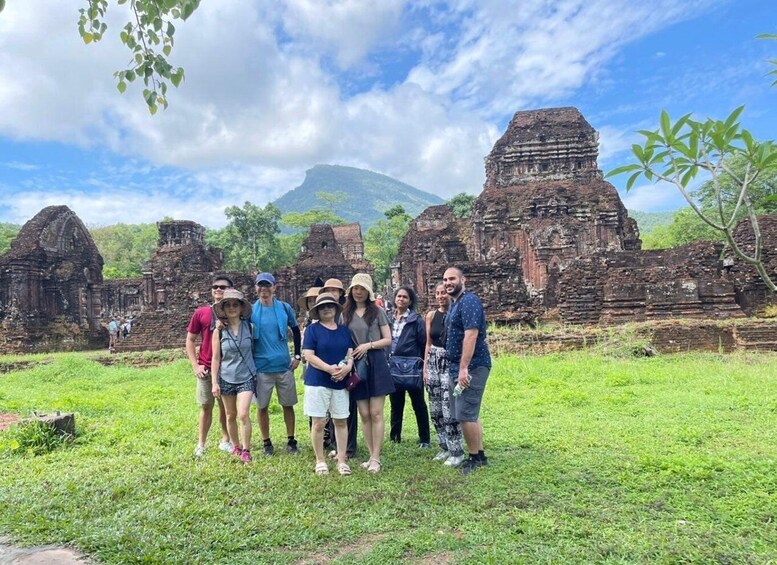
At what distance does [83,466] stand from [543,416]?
4.80 m

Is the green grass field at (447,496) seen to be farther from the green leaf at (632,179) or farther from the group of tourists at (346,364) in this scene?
the green leaf at (632,179)

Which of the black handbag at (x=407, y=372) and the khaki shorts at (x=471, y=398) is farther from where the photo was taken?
the black handbag at (x=407, y=372)

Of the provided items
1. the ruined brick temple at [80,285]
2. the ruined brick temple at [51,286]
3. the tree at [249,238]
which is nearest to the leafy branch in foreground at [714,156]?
the ruined brick temple at [80,285]

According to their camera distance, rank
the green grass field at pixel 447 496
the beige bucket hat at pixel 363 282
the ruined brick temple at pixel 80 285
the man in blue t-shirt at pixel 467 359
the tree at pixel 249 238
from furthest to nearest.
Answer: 1. the tree at pixel 249 238
2. the ruined brick temple at pixel 80 285
3. the beige bucket hat at pixel 363 282
4. the man in blue t-shirt at pixel 467 359
5. the green grass field at pixel 447 496

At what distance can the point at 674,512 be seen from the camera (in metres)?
3.63

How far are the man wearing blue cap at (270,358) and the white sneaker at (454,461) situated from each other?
147 centimetres

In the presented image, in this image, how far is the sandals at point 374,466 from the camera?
15.4ft

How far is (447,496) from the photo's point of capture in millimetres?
4055

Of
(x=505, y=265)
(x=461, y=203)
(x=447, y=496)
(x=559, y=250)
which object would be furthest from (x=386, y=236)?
(x=447, y=496)

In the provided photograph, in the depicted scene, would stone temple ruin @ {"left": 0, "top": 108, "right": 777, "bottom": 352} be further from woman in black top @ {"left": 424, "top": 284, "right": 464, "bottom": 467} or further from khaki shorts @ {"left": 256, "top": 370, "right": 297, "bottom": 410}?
khaki shorts @ {"left": 256, "top": 370, "right": 297, "bottom": 410}

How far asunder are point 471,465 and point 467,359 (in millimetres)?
918

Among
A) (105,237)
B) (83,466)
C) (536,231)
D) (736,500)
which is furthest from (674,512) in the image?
(105,237)

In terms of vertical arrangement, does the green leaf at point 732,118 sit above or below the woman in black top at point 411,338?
above

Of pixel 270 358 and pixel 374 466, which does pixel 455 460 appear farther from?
pixel 270 358
